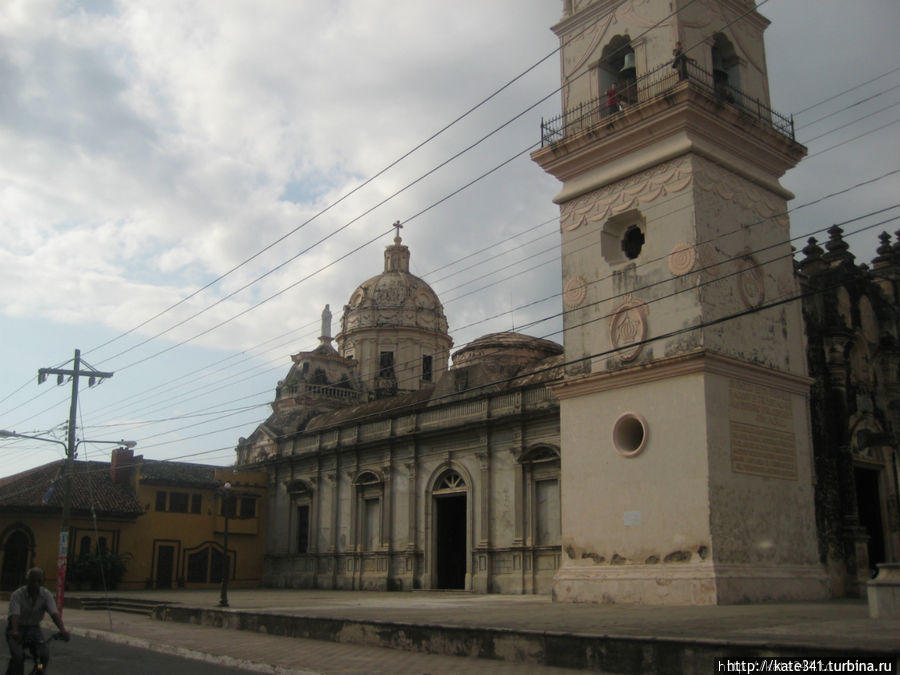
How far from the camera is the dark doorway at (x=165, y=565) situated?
38312 millimetres

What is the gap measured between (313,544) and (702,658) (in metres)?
29.5

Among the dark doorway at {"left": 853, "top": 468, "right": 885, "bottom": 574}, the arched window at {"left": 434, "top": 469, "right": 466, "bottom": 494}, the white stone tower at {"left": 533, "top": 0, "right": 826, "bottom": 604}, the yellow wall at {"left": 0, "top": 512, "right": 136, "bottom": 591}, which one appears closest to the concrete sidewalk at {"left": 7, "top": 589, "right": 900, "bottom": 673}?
the white stone tower at {"left": 533, "top": 0, "right": 826, "bottom": 604}

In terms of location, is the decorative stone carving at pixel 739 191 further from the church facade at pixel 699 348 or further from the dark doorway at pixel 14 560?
the dark doorway at pixel 14 560

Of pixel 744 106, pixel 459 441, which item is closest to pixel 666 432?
pixel 744 106

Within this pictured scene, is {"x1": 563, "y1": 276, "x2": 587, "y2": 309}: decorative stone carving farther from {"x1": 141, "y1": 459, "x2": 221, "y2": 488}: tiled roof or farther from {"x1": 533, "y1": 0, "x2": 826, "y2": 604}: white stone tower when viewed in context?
{"x1": 141, "y1": 459, "x2": 221, "y2": 488}: tiled roof

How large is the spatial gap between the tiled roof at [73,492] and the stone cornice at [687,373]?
23.6 metres

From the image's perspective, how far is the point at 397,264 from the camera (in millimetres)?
55531

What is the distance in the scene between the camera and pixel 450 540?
105ft

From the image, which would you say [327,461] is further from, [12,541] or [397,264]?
[397,264]

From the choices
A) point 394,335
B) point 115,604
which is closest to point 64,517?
point 115,604

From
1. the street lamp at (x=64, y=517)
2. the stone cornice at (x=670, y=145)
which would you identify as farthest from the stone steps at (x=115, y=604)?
the stone cornice at (x=670, y=145)

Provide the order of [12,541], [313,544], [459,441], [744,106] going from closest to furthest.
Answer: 1. [744,106]
2. [459,441]
3. [12,541]
4. [313,544]

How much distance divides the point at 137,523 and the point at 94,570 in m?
3.06

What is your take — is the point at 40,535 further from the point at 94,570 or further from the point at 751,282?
the point at 751,282
